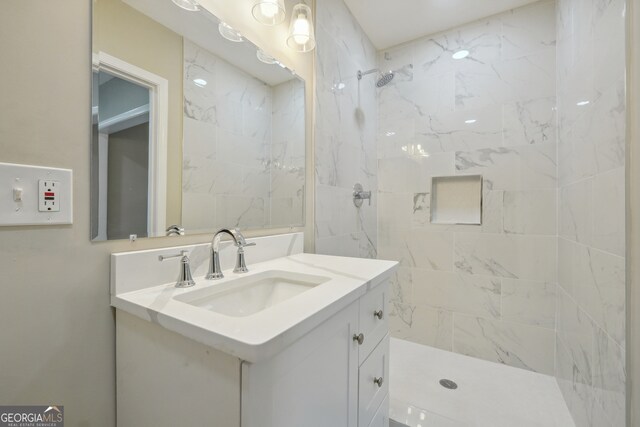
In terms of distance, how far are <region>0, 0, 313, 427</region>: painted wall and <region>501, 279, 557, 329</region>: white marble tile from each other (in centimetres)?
208

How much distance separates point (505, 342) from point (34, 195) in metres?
2.37

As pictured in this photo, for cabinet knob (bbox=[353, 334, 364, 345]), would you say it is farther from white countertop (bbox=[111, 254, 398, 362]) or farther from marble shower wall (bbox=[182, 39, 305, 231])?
marble shower wall (bbox=[182, 39, 305, 231])

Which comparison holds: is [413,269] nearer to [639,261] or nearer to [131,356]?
[639,261]

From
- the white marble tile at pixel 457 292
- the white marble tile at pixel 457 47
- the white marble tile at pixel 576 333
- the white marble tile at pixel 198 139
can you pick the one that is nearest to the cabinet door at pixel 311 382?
the white marble tile at pixel 198 139

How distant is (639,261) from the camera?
79 cm

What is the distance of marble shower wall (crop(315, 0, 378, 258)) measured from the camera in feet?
5.09

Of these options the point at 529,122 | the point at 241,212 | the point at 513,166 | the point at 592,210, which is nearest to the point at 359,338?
the point at 241,212

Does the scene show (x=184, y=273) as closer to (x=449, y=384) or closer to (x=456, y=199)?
(x=449, y=384)

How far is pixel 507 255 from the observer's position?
1797 millimetres

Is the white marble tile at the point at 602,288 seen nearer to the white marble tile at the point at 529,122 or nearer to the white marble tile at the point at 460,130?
the white marble tile at the point at 529,122

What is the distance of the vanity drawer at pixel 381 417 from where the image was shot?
0.95m

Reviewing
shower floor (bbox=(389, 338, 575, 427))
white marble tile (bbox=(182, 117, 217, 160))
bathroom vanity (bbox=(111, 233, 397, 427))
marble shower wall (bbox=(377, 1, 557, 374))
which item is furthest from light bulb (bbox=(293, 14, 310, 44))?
shower floor (bbox=(389, 338, 575, 427))

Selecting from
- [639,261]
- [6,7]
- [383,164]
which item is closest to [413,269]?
[383,164]

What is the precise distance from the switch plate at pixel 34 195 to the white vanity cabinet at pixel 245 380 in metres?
0.28
